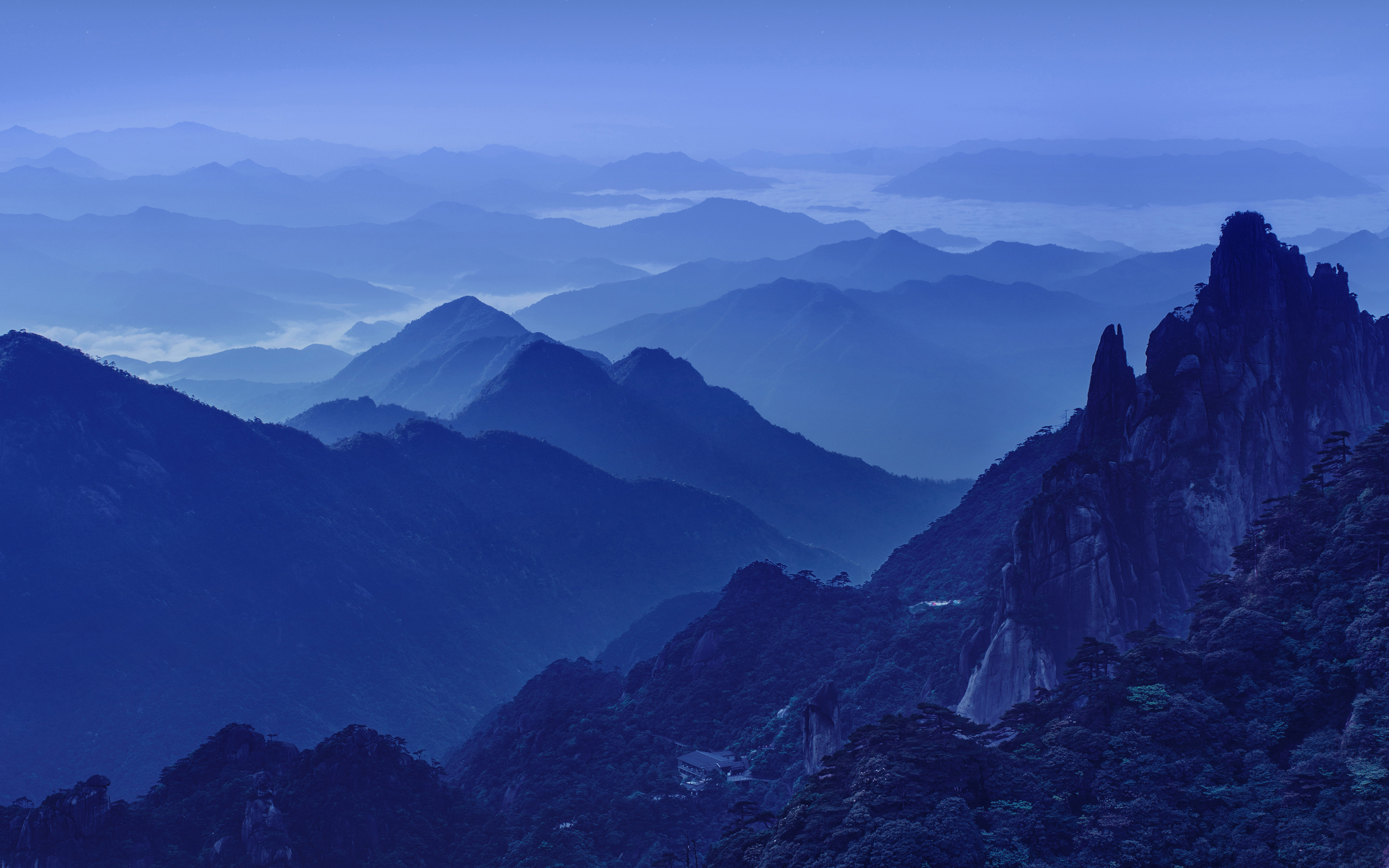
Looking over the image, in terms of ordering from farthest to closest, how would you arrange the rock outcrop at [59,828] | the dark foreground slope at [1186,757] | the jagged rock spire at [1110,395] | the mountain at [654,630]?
the mountain at [654,630] < the jagged rock spire at [1110,395] < the rock outcrop at [59,828] < the dark foreground slope at [1186,757]

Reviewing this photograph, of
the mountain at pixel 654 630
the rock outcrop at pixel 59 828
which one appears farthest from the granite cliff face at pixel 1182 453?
the mountain at pixel 654 630

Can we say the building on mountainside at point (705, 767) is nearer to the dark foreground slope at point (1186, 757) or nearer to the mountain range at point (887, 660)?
the mountain range at point (887, 660)

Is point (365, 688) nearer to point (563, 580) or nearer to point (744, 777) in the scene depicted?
point (563, 580)

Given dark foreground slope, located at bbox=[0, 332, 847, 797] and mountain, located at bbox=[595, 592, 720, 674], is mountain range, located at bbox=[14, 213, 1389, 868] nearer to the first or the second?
dark foreground slope, located at bbox=[0, 332, 847, 797]

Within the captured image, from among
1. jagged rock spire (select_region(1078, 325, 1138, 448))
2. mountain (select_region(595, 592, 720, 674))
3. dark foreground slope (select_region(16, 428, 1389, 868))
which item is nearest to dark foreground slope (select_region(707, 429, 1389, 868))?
dark foreground slope (select_region(16, 428, 1389, 868))

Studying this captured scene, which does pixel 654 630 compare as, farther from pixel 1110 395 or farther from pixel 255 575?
pixel 1110 395

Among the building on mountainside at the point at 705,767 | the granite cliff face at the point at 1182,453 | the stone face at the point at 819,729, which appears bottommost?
the building on mountainside at the point at 705,767
